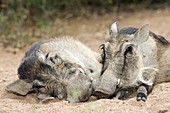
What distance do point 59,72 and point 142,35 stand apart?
1.00 m

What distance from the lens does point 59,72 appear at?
240 inches

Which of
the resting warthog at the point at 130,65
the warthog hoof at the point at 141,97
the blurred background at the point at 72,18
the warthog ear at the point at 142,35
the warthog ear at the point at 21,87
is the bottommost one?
the warthog hoof at the point at 141,97

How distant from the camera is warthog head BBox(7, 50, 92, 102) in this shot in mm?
5895

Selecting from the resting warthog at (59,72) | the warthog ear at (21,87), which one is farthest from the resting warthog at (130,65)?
the warthog ear at (21,87)

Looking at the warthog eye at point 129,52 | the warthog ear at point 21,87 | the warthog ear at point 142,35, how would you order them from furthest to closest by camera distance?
the warthog ear at point 21,87 → the warthog ear at point 142,35 → the warthog eye at point 129,52

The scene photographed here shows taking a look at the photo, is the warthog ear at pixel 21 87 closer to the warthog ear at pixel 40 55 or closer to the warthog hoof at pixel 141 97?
the warthog ear at pixel 40 55

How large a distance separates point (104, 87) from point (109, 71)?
26cm

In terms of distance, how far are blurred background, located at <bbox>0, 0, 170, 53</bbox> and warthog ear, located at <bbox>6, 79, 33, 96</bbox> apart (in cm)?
384

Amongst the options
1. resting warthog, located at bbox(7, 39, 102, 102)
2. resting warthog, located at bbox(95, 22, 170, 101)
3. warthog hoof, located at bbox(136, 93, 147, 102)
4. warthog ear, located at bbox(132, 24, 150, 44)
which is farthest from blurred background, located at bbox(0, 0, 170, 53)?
warthog hoof, located at bbox(136, 93, 147, 102)

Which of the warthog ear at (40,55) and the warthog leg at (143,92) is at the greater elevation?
the warthog ear at (40,55)

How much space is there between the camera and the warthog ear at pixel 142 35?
626cm

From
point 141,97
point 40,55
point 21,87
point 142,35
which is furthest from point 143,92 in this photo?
point 21,87

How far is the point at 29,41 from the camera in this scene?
10820mm

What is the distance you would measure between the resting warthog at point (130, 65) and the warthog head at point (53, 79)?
192mm
